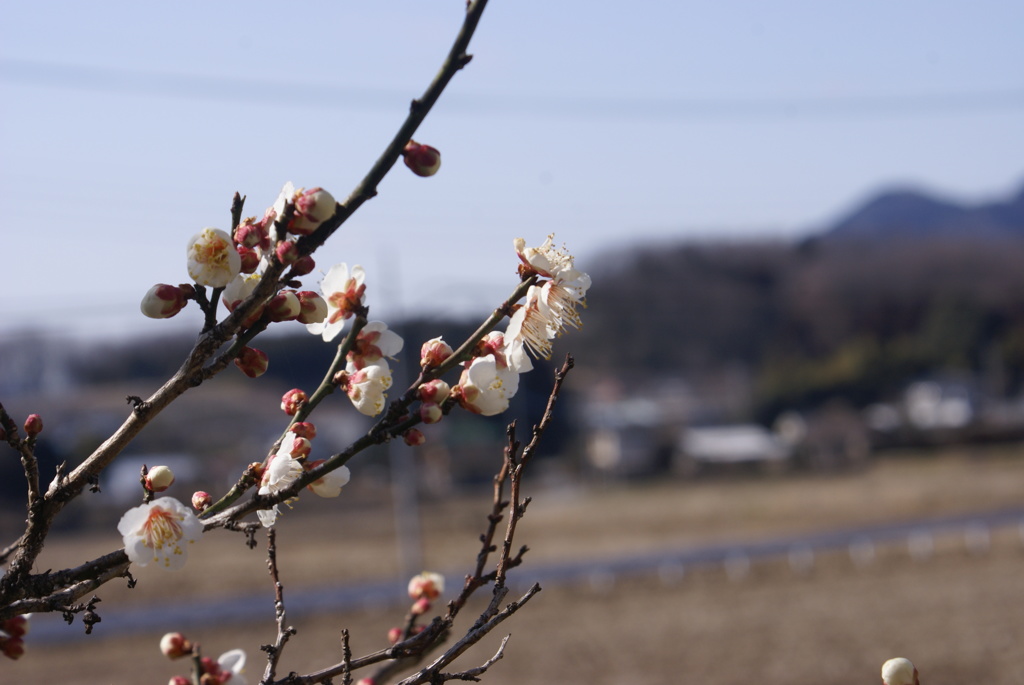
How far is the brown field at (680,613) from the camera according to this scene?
10273 millimetres

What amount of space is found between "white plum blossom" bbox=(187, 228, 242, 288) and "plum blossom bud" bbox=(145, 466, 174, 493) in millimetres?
289

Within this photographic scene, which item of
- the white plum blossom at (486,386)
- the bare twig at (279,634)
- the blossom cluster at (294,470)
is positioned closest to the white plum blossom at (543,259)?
the white plum blossom at (486,386)

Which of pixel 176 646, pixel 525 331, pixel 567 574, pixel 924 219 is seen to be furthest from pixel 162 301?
pixel 924 219

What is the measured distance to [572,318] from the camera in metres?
1.31

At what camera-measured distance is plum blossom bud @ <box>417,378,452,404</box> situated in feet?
3.99

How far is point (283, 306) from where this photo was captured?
119cm

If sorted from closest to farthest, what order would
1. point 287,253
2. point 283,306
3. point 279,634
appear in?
point 287,253 < point 283,306 < point 279,634

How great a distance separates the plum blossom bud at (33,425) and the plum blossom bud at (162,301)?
0.26 metres

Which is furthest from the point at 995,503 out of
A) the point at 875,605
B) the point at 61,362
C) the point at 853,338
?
the point at 853,338

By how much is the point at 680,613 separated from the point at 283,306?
517 inches

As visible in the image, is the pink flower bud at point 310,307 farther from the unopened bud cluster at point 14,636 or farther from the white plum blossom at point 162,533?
the unopened bud cluster at point 14,636

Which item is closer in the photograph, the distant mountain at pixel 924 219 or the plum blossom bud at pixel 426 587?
the plum blossom bud at pixel 426 587

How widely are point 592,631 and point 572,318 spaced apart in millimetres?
11901

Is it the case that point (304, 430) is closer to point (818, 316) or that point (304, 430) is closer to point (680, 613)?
point (680, 613)
